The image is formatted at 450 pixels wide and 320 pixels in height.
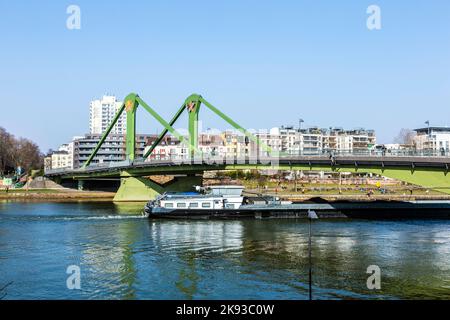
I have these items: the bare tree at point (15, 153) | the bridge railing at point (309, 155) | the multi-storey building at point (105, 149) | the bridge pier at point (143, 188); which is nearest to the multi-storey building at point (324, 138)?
the multi-storey building at point (105, 149)

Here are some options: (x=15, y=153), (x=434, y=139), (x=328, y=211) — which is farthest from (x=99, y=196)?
(x=434, y=139)

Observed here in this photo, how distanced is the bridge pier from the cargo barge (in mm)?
26198

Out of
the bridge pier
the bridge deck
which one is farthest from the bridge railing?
the bridge pier

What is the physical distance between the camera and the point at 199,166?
254 feet

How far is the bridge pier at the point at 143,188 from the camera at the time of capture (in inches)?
3460

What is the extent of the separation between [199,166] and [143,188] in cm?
1502

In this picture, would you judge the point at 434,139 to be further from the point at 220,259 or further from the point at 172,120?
the point at 220,259

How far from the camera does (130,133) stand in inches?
3957

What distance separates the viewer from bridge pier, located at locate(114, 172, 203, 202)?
288 ft

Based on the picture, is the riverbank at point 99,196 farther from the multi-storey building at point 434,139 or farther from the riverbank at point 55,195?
the multi-storey building at point 434,139

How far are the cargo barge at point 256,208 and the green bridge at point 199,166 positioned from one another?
475cm
